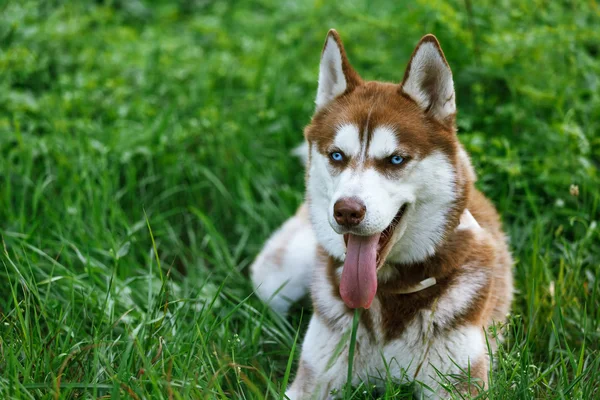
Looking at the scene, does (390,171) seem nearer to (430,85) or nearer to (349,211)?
(349,211)

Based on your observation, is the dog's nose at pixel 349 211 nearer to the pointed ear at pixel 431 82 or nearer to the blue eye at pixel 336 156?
the blue eye at pixel 336 156

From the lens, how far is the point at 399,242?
3.12 m

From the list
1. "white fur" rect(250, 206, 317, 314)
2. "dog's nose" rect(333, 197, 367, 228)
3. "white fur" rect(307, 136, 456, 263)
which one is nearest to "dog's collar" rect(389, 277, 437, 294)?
"white fur" rect(307, 136, 456, 263)

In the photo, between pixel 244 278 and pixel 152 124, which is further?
pixel 152 124

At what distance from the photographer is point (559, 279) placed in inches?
148

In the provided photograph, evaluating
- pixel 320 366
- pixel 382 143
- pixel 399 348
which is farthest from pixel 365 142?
pixel 320 366

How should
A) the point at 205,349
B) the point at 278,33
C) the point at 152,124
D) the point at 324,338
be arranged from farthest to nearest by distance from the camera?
the point at 278,33 < the point at 152,124 < the point at 324,338 < the point at 205,349

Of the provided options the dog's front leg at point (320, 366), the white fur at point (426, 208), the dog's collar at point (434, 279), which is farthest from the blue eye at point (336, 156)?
the dog's front leg at point (320, 366)

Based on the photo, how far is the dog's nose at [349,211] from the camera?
2807 millimetres

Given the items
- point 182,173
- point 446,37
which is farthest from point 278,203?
point 446,37

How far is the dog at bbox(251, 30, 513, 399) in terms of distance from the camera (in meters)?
2.99

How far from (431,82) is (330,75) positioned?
19.5 inches

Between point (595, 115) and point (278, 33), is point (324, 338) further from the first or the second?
point (278, 33)

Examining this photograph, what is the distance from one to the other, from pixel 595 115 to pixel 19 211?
12.1 ft
